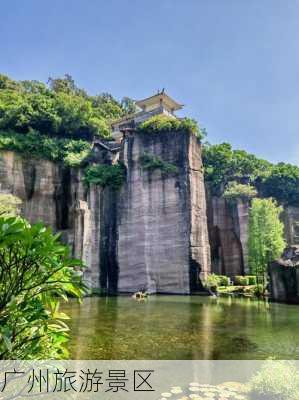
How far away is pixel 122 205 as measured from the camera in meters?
33.3

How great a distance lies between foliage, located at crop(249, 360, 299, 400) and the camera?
18.3 feet

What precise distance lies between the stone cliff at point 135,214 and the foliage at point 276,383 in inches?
931

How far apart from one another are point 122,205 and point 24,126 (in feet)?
45.8

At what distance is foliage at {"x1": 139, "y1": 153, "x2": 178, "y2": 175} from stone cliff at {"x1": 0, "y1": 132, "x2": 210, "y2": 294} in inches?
10.6

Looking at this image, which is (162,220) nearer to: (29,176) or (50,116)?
(29,176)

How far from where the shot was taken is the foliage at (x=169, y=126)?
33750 mm

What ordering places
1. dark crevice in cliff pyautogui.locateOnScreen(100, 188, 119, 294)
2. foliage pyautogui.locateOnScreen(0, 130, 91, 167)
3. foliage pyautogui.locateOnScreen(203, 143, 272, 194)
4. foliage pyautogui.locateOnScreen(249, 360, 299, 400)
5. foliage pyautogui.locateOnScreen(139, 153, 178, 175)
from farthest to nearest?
foliage pyautogui.locateOnScreen(203, 143, 272, 194)
foliage pyautogui.locateOnScreen(0, 130, 91, 167)
foliage pyautogui.locateOnScreen(139, 153, 178, 175)
dark crevice in cliff pyautogui.locateOnScreen(100, 188, 119, 294)
foliage pyautogui.locateOnScreen(249, 360, 299, 400)

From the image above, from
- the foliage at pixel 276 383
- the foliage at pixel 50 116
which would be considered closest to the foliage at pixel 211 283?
the foliage at pixel 50 116

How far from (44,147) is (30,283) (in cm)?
3386

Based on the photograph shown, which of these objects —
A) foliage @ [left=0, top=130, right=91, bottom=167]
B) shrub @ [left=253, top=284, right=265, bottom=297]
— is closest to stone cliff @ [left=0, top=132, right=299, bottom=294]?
foliage @ [left=0, top=130, right=91, bottom=167]

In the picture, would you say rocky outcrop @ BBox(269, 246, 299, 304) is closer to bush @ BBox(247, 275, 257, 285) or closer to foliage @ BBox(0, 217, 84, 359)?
bush @ BBox(247, 275, 257, 285)

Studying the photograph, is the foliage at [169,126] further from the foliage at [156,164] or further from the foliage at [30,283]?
the foliage at [30,283]

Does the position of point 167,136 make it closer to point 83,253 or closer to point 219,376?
point 83,253

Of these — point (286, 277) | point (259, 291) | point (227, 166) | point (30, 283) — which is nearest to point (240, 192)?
point (227, 166)
